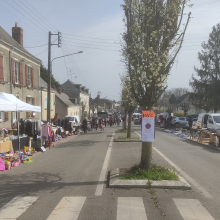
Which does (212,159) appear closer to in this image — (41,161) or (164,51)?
(164,51)

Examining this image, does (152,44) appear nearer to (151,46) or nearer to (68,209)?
(151,46)

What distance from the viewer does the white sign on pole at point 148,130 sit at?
305 inches

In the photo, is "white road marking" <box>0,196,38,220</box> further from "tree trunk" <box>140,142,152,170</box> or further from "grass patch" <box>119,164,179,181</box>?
"tree trunk" <box>140,142,152,170</box>

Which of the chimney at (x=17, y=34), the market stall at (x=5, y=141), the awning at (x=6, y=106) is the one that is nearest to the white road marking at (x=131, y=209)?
the market stall at (x=5, y=141)

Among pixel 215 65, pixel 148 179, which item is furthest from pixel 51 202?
pixel 215 65

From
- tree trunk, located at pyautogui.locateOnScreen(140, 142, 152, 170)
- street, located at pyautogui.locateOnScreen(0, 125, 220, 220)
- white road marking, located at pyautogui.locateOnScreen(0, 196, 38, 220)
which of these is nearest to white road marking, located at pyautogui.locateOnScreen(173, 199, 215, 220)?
street, located at pyautogui.locateOnScreen(0, 125, 220, 220)

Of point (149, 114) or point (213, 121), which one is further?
point (213, 121)

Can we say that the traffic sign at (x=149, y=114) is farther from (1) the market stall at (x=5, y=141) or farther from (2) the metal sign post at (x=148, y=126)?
(1) the market stall at (x=5, y=141)

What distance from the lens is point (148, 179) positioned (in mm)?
6965

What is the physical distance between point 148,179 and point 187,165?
3352 millimetres

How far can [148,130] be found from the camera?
7.81m

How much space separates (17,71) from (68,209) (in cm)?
2028

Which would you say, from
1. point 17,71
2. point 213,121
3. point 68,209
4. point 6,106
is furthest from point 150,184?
point 17,71

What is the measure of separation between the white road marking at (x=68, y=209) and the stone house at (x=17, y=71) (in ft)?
41.6
